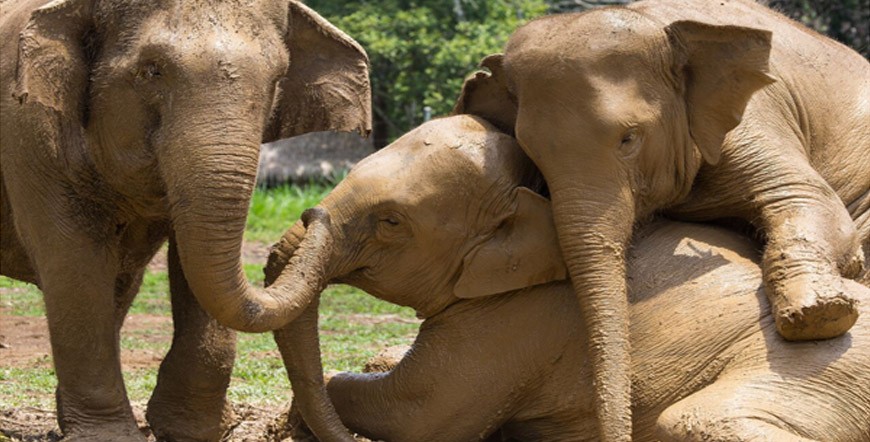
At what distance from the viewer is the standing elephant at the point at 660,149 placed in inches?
263

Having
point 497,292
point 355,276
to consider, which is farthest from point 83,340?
point 497,292

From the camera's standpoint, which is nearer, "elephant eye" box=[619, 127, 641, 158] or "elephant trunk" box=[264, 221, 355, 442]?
"elephant eye" box=[619, 127, 641, 158]

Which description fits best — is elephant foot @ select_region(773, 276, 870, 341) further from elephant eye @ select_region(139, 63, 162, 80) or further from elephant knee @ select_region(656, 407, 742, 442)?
elephant eye @ select_region(139, 63, 162, 80)

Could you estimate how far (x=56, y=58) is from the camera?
7.06 meters

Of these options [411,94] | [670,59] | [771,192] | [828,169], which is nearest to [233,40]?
[670,59]

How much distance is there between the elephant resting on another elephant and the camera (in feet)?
23.1

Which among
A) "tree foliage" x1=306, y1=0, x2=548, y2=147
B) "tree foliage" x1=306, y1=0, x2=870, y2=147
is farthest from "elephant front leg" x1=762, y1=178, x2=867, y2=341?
"tree foliage" x1=306, y1=0, x2=548, y2=147

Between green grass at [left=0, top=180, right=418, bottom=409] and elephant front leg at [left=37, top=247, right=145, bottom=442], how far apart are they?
1848 millimetres

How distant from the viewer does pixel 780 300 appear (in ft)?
22.0

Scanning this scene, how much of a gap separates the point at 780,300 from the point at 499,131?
4.40 ft

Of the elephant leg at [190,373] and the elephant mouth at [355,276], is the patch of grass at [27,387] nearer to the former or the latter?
the elephant leg at [190,373]

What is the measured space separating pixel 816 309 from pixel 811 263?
186 millimetres

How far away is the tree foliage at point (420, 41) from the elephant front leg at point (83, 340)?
11152 millimetres

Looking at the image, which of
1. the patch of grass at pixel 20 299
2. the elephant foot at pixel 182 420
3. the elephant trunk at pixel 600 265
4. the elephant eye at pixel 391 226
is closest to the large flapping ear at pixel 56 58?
the elephant eye at pixel 391 226
